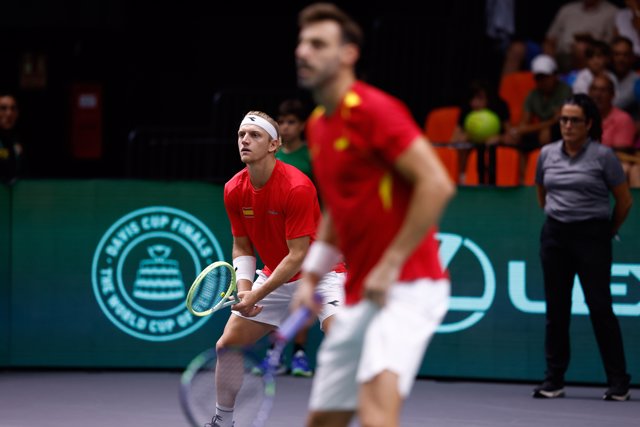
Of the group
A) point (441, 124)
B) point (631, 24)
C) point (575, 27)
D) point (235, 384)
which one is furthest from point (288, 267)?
point (575, 27)

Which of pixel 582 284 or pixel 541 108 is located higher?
pixel 541 108

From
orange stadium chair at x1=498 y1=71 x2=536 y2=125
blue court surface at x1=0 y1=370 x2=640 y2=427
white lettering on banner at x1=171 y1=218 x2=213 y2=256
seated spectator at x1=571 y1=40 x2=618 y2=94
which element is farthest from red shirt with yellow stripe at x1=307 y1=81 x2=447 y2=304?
orange stadium chair at x1=498 y1=71 x2=536 y2=125

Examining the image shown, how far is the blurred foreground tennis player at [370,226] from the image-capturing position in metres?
4.35

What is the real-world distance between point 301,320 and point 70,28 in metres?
→ 11.2

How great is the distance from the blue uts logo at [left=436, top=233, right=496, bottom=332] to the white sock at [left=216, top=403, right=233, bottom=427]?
3.18 m

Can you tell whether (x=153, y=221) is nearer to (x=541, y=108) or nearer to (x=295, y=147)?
(x=295, y=147)

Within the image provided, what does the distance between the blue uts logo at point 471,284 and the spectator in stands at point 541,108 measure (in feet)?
6.88

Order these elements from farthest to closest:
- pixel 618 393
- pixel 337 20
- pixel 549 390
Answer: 1. pixel 549 390
2. pixel 618 393
3. pixel 337 20

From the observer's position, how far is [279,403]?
8.98 meters

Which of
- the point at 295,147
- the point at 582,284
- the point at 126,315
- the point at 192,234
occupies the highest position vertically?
the point at 295,147

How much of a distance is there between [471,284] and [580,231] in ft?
3.98

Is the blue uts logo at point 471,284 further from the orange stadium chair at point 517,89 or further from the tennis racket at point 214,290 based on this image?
the orange stadium chair at point 517,89

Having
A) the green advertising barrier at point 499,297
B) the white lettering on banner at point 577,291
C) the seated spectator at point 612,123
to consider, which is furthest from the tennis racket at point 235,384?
the seated spectator at point 612,123

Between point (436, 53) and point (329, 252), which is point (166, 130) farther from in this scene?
point (329, 252)
